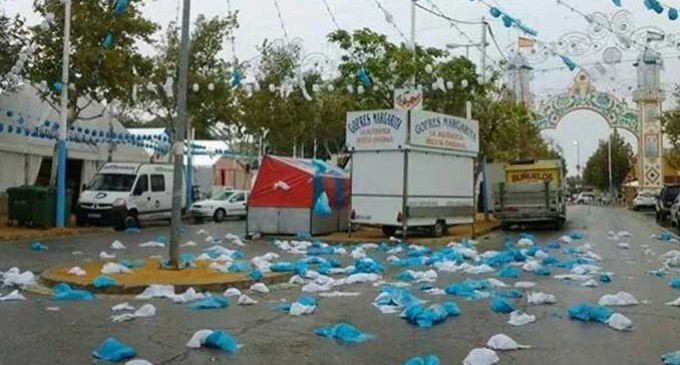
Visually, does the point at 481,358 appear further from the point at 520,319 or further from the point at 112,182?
the point at 112,182

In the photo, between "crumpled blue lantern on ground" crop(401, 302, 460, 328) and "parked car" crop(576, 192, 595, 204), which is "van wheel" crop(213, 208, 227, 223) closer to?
"crumpled blue lantern on ground" crop(401, 302, 460, 328)

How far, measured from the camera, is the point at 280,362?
6758 millimetres

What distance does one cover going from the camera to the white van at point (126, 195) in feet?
84.7

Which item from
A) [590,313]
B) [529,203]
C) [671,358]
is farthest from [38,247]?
[529,203]

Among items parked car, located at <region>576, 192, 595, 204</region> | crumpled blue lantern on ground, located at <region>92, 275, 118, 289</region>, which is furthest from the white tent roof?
parked car, located at <region>576, 192, 595, 204</region>

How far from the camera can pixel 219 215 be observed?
35.1 m

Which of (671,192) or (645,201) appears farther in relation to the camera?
(645,201)

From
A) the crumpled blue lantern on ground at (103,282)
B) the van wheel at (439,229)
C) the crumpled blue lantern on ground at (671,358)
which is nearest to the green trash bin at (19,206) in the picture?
the van wheel at (439,229)

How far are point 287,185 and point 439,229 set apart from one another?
4.79 meters

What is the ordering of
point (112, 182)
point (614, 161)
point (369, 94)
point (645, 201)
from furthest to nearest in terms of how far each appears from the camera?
point (614, 161)
point (645, 201)
point (369, 94)
point (112, 182)

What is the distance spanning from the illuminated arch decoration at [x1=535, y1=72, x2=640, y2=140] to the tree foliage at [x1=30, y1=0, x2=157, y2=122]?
36971 millimetres

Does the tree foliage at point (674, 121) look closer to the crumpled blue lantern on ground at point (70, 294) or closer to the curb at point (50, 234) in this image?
the curb at point (50, 234)

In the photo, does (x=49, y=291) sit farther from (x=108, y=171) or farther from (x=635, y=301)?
(x=108, y=171)

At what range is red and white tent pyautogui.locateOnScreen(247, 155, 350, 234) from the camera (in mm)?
22531
